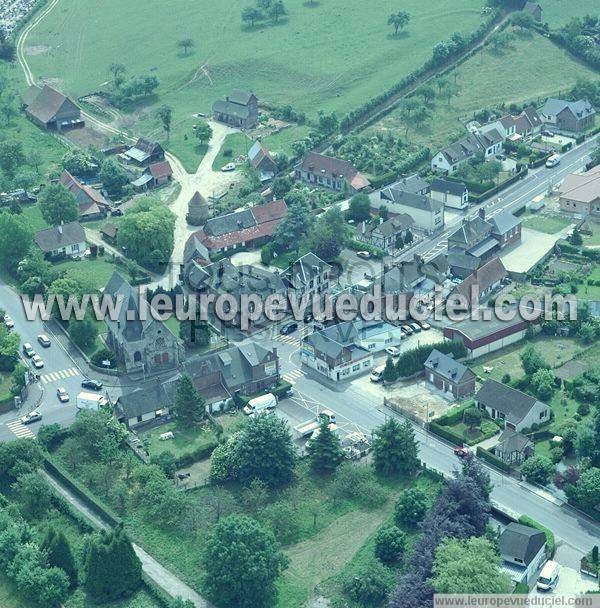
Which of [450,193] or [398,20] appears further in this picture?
[398,20]

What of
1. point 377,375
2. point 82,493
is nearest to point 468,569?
point 377,375

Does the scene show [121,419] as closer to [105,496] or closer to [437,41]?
[105,496]

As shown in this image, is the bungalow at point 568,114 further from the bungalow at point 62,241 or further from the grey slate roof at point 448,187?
the bungalow at point 62,241

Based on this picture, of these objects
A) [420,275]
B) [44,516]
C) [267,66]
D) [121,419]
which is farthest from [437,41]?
[44,516]

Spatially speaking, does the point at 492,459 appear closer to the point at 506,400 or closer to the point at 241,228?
the point at 506,400

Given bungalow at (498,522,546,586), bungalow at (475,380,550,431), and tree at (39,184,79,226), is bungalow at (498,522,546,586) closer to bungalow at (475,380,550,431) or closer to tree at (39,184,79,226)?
bungalow at (475,380,550,431)
